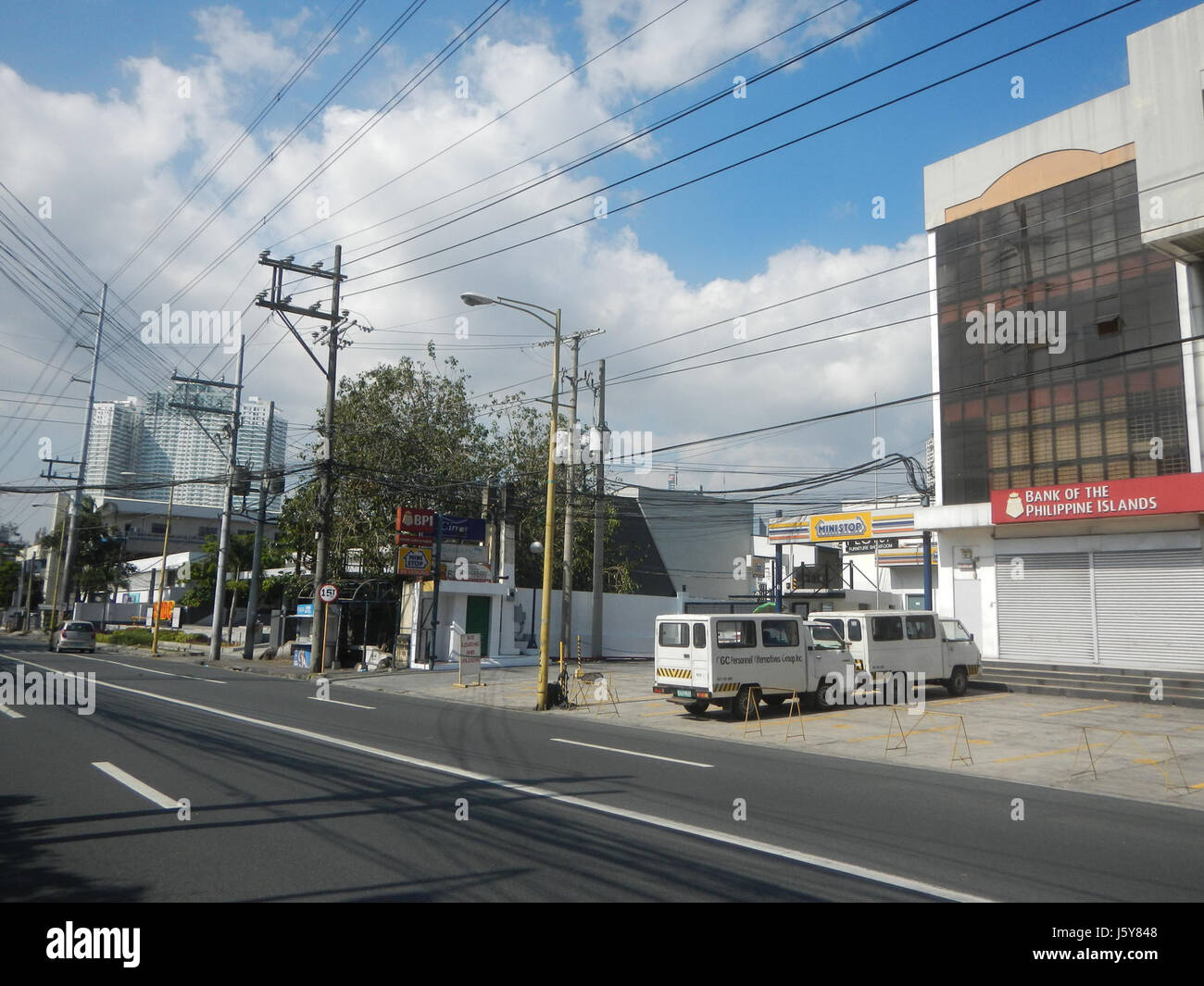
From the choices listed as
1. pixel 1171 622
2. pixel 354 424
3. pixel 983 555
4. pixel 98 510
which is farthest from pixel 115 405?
pixel 1171 622

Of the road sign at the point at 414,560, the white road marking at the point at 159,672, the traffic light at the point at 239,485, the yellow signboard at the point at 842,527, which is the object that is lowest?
the white road marking at the point at 159,672

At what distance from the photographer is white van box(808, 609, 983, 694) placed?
790 inches

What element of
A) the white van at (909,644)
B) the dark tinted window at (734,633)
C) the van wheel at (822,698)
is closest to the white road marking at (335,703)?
the dark tinted window at (734,633)

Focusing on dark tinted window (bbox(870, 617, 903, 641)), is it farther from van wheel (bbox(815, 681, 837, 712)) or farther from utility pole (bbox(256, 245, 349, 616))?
utility pole (bbox(256, 245, 349, 616))

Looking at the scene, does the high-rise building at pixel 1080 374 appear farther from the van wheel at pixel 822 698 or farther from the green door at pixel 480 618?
the green door at pixel 480 618

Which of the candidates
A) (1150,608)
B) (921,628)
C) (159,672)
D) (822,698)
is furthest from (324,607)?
(1150,608)

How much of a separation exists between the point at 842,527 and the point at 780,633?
1713cm

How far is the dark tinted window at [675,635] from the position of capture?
17.6m

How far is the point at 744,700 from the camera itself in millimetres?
17562

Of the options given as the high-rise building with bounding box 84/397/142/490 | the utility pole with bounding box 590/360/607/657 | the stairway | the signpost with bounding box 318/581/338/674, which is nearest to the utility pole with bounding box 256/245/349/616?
the signpost with bounding box 318/581/338/674

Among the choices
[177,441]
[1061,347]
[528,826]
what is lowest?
[528,826]

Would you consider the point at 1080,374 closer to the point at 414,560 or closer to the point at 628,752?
the point at 628,752

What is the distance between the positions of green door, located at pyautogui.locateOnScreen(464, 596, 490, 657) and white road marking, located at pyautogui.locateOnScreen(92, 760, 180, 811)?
72.3 ft

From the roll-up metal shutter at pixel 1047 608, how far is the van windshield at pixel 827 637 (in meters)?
7.85
